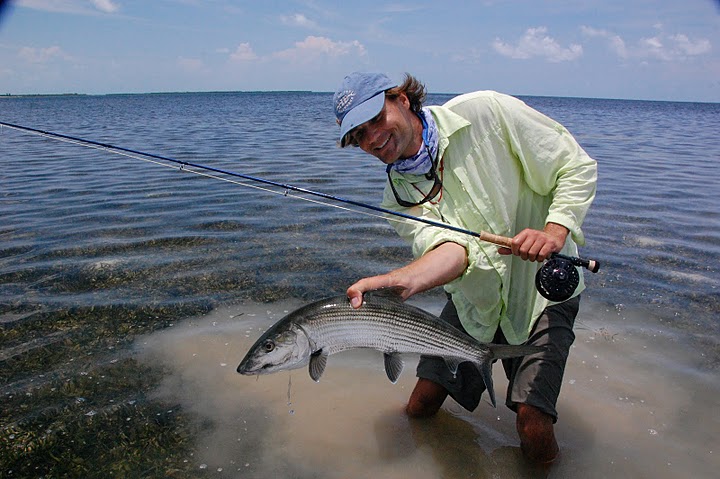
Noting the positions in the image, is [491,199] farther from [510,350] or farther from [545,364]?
[545,364]

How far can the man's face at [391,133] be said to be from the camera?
343cm

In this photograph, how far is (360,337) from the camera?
127 inches

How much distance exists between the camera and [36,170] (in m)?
14.7

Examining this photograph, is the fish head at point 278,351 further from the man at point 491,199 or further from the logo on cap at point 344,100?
the logo on cap at point 344,100

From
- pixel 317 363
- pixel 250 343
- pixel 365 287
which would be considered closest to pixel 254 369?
pixel 317 363

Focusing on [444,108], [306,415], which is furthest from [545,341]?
[306,415]

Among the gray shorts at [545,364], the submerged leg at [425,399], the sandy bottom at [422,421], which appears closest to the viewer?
the gray shorts at [545,364]

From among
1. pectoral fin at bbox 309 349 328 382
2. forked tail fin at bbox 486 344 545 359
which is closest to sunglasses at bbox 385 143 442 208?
forked tail fin at bbox 486 344 545 359

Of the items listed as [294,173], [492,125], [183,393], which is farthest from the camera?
[294,173]

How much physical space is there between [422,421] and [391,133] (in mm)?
2426

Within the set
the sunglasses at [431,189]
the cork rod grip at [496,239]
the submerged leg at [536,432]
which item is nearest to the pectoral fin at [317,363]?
the cork rod grip at [496,239]

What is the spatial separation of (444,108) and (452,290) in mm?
1404

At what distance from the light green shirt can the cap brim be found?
489 millimetres

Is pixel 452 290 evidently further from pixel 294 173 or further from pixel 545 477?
pixel 294 173
